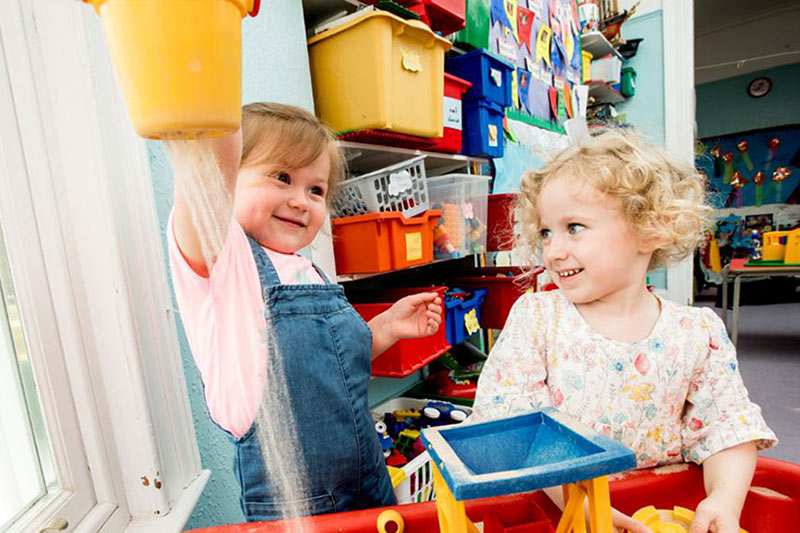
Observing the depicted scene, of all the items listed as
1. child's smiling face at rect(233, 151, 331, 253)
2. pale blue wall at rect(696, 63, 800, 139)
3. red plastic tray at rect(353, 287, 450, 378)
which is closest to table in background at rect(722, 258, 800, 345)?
red plastic tray at rect(353, 287, 450, 378)

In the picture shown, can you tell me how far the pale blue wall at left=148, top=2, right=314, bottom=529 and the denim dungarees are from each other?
0.21 m

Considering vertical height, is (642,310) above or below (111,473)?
above

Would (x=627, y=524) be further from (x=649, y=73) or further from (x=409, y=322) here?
(x=649, y=73)

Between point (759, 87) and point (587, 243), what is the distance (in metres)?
5.84

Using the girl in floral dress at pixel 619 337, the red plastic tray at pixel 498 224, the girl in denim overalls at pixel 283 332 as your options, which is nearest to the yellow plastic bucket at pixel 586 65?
the red plastic tray at pixel 498 224

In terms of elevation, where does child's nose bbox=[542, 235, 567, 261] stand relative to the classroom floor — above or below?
above

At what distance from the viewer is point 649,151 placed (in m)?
0.74

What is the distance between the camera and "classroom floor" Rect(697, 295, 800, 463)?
6.01 ft

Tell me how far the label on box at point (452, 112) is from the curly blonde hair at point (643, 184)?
0.74 metres

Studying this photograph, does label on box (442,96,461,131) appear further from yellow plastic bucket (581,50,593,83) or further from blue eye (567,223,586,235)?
yellow plastic bucket (581,50,593,83)

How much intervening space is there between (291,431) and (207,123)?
496mm

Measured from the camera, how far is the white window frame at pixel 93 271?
20.8 inches

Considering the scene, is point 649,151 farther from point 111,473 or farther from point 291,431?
point 111,473

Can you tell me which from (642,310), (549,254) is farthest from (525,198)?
(642,310)
